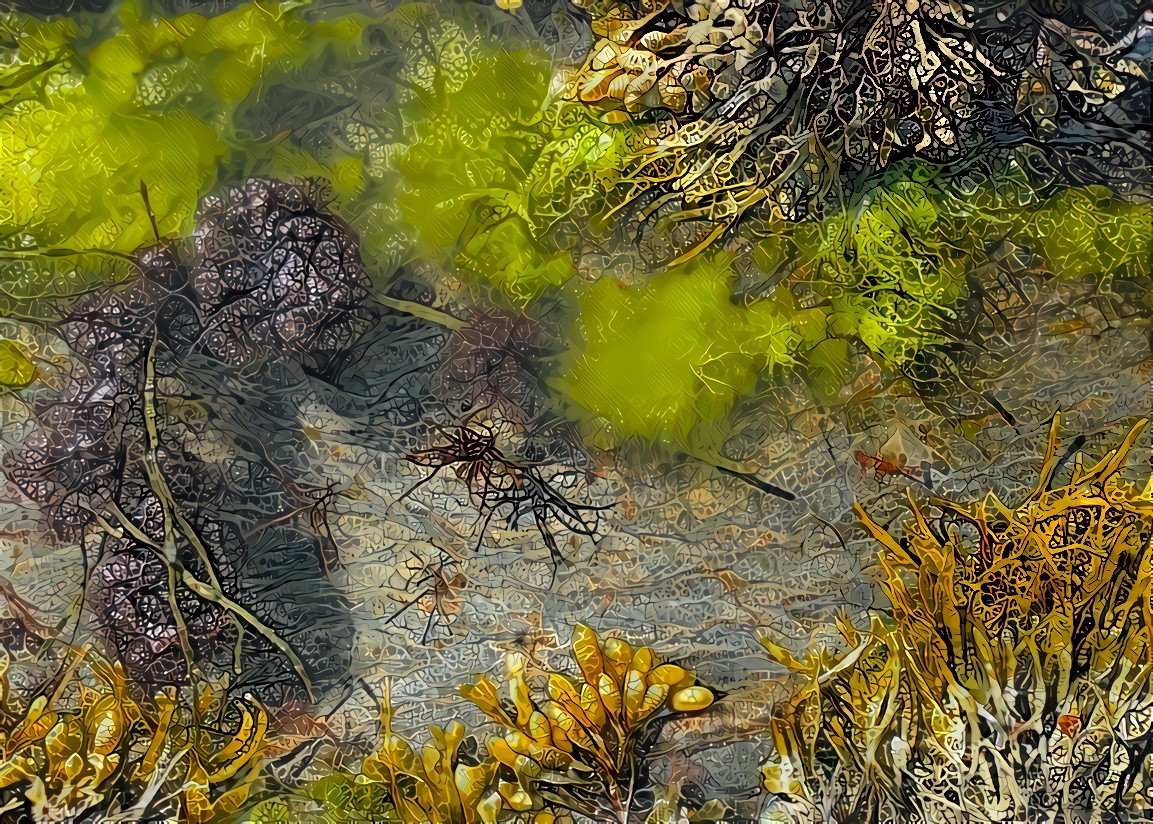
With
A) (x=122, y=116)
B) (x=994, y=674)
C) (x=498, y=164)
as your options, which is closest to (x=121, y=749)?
(x=122, y=116)

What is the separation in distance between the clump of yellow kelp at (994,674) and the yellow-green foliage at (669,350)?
481 millimetres

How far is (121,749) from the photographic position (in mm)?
1878

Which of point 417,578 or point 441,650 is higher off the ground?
point 417,578

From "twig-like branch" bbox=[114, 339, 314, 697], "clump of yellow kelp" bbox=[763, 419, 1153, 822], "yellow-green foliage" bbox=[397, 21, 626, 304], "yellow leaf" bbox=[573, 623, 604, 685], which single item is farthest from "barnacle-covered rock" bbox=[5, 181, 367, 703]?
"clump of yellow kelp" bbox=[763, 419, 1153, 822]

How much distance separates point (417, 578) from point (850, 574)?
956 mm

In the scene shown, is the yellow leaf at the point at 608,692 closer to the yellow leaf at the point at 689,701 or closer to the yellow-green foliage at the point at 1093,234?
the yellow leaf at the point at 689,701

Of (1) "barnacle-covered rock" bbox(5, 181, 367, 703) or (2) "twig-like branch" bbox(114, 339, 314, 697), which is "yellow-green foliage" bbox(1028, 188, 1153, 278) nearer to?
(1) "barnacle-covered rock" bbox(5, 181, 367, 703)

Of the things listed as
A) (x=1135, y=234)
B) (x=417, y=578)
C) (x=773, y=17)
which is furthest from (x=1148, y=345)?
(x=417, y=578)

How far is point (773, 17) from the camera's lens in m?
1.96

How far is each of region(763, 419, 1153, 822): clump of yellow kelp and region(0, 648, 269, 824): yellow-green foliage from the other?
3.78 feet

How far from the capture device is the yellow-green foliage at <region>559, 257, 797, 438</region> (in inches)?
76.2

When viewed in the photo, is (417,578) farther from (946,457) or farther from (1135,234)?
(1135,234)

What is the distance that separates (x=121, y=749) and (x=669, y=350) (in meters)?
1.47

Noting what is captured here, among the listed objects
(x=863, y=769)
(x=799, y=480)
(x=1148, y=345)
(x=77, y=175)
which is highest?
(x=77, y=175)
